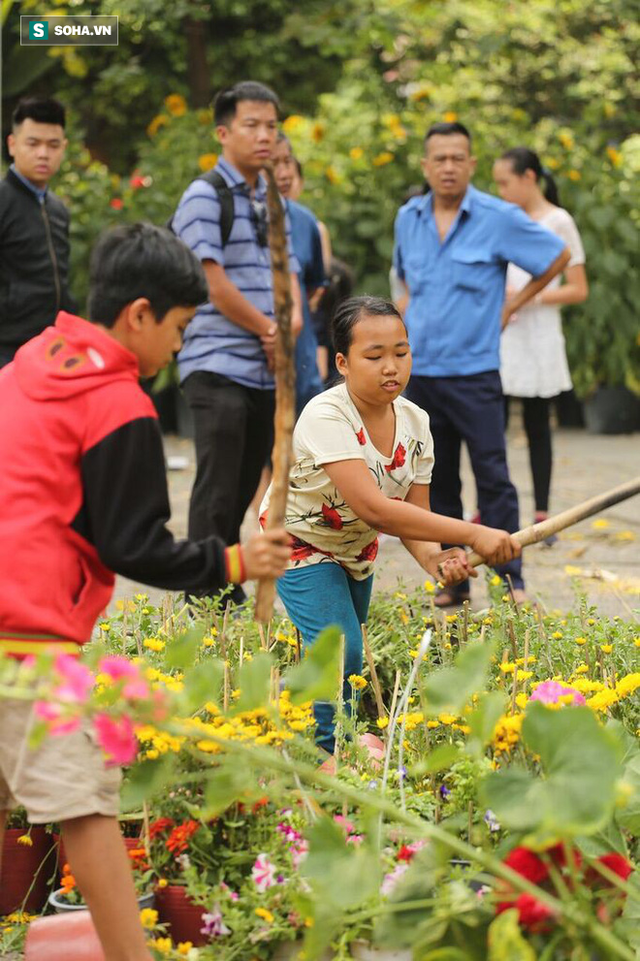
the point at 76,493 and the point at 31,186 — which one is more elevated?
the point at 31,186

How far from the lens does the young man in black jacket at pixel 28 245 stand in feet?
16.1

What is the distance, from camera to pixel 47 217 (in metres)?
4.99

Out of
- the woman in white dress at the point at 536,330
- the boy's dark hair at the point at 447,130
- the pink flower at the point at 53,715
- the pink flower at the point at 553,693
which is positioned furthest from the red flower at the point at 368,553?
the woman in white dress at the point at 536,330

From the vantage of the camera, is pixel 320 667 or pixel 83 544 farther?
pixel 83 544

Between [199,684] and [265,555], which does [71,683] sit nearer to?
[199,684]

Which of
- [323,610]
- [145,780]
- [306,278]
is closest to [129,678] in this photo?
[145,780]

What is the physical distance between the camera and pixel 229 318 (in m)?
4.66

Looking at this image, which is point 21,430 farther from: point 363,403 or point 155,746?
point 363,403

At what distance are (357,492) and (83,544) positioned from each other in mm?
1019

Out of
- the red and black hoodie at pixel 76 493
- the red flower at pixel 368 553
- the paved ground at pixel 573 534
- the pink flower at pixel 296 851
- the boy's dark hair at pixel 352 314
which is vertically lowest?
the paved ground at pixel 573 534

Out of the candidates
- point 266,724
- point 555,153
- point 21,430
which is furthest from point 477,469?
point 555,153

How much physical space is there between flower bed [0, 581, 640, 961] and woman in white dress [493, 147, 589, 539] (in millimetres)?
3031

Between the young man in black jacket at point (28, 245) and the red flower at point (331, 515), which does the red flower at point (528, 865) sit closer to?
the red flower at point (331, 515)

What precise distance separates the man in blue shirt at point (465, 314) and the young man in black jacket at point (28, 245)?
1374 millimetres
